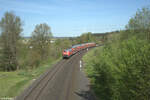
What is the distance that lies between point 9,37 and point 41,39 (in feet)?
62.5

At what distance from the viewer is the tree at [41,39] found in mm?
46322

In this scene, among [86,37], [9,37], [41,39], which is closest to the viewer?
[9,37]

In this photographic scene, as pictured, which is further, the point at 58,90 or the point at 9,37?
the point at 9,37

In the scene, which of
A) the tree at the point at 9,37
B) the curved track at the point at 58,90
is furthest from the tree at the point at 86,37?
the curved track at the point at 58,90

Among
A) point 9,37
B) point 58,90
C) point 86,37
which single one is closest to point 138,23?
point 58,90

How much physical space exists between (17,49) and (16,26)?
221 inches

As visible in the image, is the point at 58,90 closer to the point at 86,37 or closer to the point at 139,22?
the point at 139,22

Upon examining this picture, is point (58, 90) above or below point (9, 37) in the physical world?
below

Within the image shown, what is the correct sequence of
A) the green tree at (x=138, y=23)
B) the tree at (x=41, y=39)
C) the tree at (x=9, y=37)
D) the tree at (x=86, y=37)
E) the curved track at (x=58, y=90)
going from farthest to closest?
the tree at (x=86, y=37) < the tree at (x=41, y=39) < the tree at (x=9, y=37) < the green tree at (x=138, y=23) < the curved track at (x=58, y=90)

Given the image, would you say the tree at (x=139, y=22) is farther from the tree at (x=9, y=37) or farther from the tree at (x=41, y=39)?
the tree at (x=41, y=39)

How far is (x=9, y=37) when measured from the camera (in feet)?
92.0

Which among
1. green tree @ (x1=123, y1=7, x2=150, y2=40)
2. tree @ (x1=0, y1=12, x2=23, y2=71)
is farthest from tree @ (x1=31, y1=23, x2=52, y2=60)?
green tree @ (x1=123, y1=7, x2=150, y2=40)

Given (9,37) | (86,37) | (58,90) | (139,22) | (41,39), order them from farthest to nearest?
(86,37) → (41,39) → (9,37) → (139,22) → (58,90)

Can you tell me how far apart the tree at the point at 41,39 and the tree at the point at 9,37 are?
1623 centimetres
